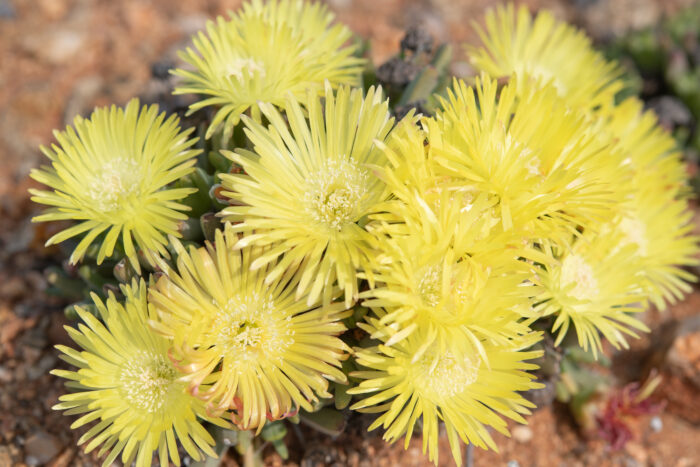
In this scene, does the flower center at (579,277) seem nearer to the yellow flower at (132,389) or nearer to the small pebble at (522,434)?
the small pebble at (522,434)

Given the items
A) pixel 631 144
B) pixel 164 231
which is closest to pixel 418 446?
pixel 164 231

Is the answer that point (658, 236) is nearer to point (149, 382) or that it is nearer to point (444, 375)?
point (444, 375)

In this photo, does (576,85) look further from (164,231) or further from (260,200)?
(164,231)

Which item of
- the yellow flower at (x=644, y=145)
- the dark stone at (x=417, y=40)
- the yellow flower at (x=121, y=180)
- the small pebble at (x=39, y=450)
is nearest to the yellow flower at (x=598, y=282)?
the yellow flower at (x=644, y=145)

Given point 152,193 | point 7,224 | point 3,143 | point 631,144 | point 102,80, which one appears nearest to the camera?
point 152,193

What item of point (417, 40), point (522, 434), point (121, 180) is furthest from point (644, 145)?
point (121, 180)

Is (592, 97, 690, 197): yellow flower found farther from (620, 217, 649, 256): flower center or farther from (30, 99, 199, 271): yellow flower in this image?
(30, 99, 199, 271): yellow flower
